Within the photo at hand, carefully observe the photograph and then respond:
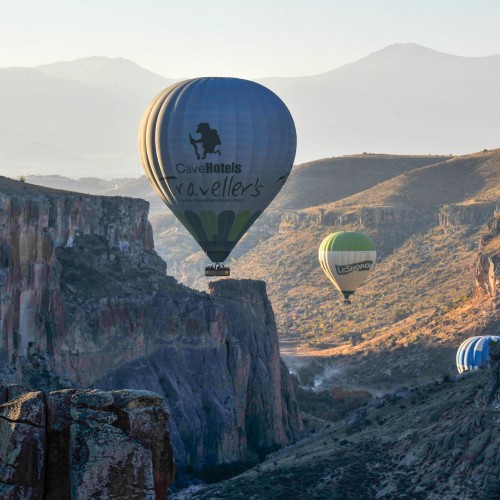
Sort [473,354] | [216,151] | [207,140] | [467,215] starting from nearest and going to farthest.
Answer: [207,140] → [216,151] → [473,354] → [467,215]

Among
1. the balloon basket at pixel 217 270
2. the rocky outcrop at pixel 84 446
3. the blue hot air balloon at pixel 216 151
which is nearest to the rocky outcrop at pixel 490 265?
the blue hot air balloon at pixel 216 151

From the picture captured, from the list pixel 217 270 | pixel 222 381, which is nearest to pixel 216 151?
pixel 217 270

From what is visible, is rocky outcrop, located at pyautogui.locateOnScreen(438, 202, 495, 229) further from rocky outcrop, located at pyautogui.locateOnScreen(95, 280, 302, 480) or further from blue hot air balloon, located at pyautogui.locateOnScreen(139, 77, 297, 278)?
blue hot air balloon, located at pyautogui.locateOnScreen(139, 77, 297, 278)

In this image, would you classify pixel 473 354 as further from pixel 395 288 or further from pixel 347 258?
pixel 395 288

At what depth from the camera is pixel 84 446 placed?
23.6 meters

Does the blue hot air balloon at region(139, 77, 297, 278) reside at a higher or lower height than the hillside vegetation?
higher

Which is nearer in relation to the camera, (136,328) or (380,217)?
(136,328)

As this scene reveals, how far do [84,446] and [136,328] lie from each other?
6073 cm

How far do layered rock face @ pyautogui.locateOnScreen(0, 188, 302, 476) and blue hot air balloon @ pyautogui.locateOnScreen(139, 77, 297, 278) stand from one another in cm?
621

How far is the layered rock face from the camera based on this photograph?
241ft

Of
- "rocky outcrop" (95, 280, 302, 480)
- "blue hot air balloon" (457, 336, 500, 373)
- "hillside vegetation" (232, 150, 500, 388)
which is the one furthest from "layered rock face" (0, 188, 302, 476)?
"hillside vegetation" (232, 150, 500, 388)

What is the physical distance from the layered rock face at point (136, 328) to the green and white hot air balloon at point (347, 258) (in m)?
22.3

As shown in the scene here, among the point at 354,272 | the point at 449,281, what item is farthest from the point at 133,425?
the point at 449,281

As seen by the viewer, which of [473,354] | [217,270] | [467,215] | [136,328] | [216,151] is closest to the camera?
[216,151]
